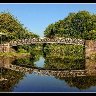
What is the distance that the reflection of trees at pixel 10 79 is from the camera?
29438 millimetres

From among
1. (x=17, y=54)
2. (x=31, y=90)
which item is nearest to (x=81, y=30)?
(x=17, y=54)

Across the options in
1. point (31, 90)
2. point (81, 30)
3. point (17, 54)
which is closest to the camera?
point (31, 90)

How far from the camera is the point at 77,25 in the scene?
283 ft

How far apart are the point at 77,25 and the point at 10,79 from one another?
53.4 metres

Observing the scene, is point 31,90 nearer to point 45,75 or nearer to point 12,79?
point 12,79

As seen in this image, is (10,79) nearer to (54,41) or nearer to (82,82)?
(82,82)

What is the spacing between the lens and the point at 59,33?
84.9 metres

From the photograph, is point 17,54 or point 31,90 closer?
point 31,90

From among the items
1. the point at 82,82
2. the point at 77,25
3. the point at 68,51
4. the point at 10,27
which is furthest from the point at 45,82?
the point at 77,25

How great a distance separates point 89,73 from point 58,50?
30.9 meters

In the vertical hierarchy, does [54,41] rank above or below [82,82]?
above

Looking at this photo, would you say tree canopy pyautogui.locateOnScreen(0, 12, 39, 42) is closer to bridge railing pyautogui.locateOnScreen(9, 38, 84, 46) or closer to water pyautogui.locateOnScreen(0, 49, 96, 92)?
bridge railing pyautogui.locateOnScreen(9, 38, 84, 46)

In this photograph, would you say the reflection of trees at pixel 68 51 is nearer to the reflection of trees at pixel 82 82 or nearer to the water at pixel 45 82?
the water at pixel 45 82

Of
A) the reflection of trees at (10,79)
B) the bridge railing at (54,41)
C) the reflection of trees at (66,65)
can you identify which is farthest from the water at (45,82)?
the bridge railing at (54,41)
